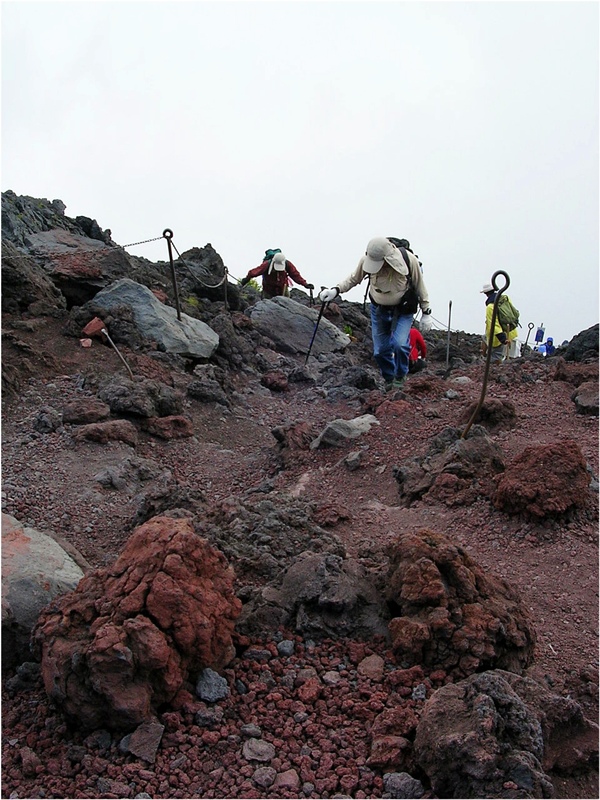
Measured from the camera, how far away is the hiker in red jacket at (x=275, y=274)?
49.1ft

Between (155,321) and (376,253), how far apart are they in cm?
379

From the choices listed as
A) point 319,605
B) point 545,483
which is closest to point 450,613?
point 319,605

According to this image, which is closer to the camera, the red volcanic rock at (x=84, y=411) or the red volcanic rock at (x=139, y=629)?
the red volcanic rock at (x=139, y=629)

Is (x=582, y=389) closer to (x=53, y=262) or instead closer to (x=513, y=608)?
(x=513, y=608)

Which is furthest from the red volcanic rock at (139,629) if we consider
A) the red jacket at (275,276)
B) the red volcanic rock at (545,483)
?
the red jacket at (275,276)

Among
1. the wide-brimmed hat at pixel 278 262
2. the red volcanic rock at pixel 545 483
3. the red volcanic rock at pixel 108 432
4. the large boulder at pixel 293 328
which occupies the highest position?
the wide-brimmed hat at pixel 278 262

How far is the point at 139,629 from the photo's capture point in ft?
8.95

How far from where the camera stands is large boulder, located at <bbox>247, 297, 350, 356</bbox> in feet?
44.0

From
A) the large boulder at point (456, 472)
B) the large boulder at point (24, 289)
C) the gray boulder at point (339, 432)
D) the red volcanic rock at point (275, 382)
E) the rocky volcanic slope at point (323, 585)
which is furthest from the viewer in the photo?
the red volcanic rock at point (275, 382)

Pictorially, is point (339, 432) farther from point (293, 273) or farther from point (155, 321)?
point (293, 273)

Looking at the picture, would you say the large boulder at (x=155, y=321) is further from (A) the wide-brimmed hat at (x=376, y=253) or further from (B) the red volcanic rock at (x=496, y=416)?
(B) the red volcanic rock at (x=496, y=416)

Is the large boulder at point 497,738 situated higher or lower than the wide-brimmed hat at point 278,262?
lower

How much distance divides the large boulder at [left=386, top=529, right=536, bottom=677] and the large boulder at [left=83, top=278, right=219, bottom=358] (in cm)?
706

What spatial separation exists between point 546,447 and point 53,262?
27.9 feet
